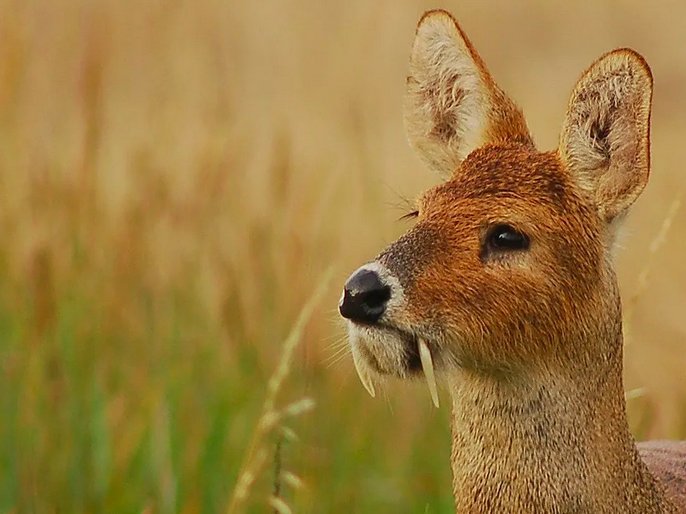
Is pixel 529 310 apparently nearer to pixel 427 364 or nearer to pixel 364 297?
pixel 427 364

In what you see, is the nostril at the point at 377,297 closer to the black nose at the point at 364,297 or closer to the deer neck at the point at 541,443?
the black nose at the point at 364,297

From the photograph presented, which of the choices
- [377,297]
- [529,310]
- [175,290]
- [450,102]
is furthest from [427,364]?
[175,290]

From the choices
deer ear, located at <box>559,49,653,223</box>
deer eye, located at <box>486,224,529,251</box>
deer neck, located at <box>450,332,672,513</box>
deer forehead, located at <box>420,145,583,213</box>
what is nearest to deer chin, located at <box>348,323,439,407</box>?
deer neck, located at <box>450,332,672,513</box>

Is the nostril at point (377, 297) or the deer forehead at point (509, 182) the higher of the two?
the deer forehead at point (509, 182)

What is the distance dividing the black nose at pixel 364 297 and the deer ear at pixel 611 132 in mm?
668

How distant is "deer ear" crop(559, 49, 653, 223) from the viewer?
14.0 ft

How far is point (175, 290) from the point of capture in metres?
6.63

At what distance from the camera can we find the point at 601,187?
4293mm

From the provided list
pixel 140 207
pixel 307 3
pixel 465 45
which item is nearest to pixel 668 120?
pixel 307 3

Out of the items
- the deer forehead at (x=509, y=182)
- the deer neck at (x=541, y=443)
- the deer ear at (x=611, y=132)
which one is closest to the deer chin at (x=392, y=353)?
the deer neck at (x=541, y=443)

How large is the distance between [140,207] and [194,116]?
6.26ft

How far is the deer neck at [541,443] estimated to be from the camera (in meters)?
4.11

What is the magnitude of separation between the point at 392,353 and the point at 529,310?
0.33 metres

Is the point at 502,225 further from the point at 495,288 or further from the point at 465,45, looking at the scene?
the point at 465,45
